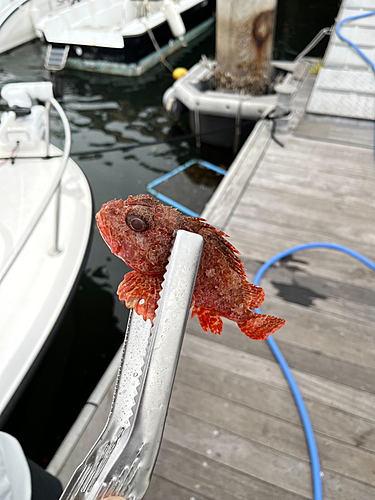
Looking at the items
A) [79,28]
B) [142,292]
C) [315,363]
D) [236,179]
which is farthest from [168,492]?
[236,179]

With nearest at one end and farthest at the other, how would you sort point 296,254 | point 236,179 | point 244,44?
point 296,254
point 236,179
point 244,44

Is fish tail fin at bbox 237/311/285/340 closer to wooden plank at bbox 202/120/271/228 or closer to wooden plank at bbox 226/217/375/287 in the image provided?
wooden plank at bbox 226/217/375/287

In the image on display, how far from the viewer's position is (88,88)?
2.29 meters

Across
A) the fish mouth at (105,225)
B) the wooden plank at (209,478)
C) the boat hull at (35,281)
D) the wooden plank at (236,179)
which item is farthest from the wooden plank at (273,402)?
the fish mouth at (105,225)

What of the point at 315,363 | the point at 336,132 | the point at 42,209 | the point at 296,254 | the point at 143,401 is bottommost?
the point at 315,363

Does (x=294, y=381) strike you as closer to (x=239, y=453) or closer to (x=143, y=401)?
(x=239, y=453)

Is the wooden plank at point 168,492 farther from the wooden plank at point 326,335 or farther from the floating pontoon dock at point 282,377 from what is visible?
the wooden plank at point 326,335

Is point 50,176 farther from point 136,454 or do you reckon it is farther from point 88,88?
point 136,454

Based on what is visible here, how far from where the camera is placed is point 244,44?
574 cm

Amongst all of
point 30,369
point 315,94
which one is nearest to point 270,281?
point 30,369

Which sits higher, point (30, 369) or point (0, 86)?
point (0, 86)

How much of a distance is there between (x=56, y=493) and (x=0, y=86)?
8.81 ft

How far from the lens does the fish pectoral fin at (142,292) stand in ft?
1.69

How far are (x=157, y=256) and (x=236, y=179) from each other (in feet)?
11.7
